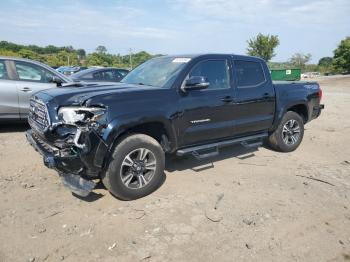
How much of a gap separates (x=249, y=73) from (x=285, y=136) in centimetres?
170

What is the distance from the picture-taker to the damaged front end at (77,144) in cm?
393

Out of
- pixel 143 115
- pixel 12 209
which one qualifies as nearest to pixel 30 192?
pixel 12 209

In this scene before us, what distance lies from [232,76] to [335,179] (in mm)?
2323

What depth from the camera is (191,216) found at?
13.5ft

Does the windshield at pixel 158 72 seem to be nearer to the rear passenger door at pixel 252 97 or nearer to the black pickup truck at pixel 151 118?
the black pickup truck at pixel 151 118

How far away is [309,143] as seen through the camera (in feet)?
25.8

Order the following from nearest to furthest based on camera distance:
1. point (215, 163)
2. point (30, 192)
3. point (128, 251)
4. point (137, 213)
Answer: point (128, 251), point (137, 213), point (30, 192), point (215, 163)

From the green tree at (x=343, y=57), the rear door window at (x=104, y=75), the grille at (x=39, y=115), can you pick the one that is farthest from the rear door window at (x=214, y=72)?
the green tree at (x=343, y=57)

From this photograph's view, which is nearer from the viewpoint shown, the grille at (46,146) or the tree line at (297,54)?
the grille at (46,146)

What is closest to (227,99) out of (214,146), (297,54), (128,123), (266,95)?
(214,146)

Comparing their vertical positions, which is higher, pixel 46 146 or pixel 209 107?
pixel 209 107

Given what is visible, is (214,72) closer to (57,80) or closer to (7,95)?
(57,80)

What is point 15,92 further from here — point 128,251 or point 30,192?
point 128,251

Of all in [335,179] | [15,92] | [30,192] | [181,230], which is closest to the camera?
[181,230]
